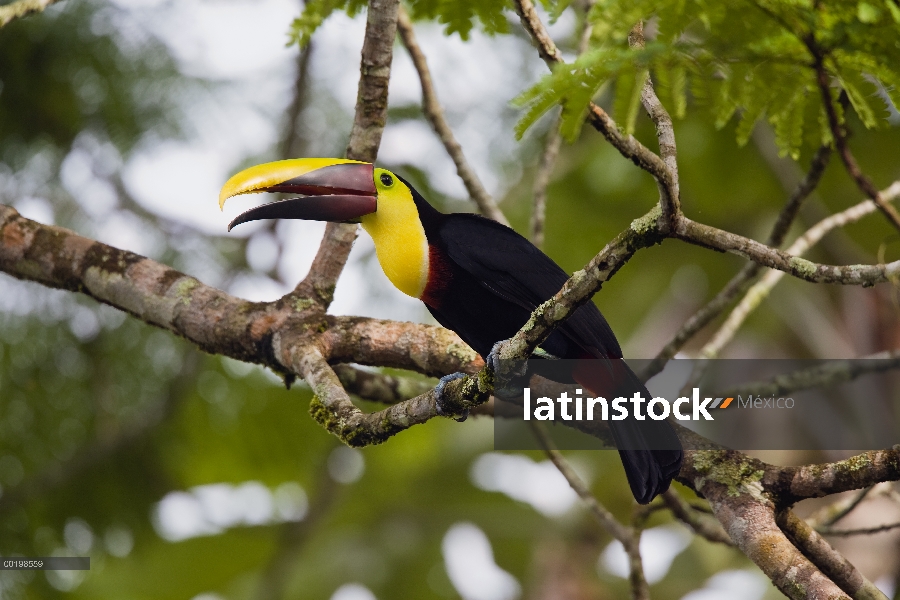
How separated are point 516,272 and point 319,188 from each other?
2.59 ft

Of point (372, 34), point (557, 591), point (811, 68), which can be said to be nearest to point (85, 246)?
point (372, 34)

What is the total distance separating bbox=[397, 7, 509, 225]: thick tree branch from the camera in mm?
3580

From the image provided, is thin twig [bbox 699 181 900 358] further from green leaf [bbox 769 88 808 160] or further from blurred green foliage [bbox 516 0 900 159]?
blurred green foliage [bbox 516 0 900 159]

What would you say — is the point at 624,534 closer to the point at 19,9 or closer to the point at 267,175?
the point at 267,175

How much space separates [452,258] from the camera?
3.15m

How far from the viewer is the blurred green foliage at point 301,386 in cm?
230

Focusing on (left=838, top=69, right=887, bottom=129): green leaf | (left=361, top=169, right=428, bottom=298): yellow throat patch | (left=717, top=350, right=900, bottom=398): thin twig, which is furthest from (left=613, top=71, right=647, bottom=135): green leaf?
(left=717, top=350, right=900, bottom=398): thin twig

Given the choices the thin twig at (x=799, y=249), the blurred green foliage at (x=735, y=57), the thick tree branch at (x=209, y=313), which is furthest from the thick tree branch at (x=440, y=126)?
the blurred green foliage at (x=735, y=57)

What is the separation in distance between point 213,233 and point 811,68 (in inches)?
139

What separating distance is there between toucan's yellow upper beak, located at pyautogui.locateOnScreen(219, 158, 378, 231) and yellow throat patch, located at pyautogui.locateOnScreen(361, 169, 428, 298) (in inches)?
1.7

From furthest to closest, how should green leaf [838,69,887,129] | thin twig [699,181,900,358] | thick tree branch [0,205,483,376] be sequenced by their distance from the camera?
thin twig [699,181,900,358] < thick tree branch [0,205,483,376] < green leaf [838,69,887,129]

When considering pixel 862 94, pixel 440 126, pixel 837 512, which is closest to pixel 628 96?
pixel 862 94

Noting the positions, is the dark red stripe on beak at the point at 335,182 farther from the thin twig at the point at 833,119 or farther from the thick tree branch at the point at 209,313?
the thin twig at the point at 833,119

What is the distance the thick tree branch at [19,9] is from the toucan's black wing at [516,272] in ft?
5.29
